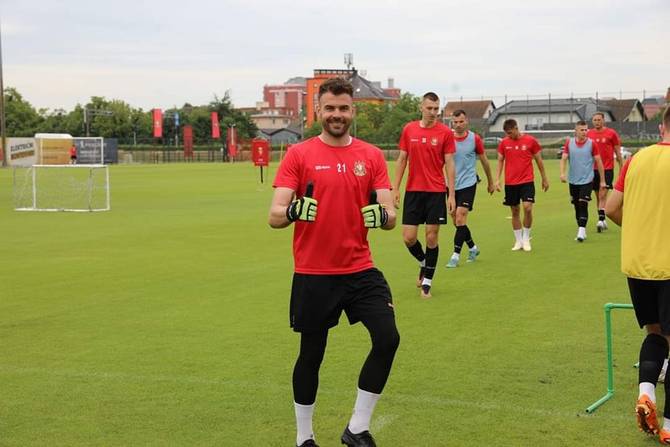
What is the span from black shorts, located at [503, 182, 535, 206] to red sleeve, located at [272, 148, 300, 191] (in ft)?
36.0

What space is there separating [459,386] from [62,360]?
3.39 m

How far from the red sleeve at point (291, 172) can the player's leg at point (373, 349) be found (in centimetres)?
65

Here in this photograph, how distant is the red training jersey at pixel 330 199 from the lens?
17.6 feet

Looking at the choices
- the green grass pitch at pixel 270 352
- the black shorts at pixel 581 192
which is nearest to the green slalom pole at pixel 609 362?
the green grass pitch at pixel 270 352

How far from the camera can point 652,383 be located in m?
5.62

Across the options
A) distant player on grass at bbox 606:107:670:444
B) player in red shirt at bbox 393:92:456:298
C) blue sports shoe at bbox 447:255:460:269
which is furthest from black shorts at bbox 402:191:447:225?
distant player on grass at bbox 606:107:670:444

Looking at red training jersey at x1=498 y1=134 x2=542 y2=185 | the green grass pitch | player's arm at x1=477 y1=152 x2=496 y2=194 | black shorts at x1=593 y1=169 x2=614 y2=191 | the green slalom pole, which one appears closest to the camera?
the green grass pitch

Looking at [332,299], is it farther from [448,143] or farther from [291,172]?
[448,143]

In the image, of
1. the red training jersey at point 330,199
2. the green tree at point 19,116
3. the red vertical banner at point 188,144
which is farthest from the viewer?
the green tree at point 19,116

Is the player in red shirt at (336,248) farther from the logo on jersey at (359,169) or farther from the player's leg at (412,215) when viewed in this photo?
the player's leg at (412,215)

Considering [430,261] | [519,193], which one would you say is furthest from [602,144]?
[430,261]

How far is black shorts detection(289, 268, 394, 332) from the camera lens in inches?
214

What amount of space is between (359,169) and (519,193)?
11.0 meters

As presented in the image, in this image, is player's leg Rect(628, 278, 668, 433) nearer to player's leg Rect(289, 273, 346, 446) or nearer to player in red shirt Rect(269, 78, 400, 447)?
player in red shirt Rect(269, 78, 400, 447)
